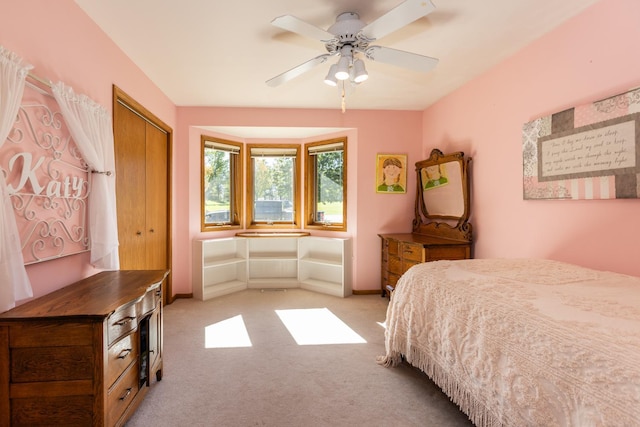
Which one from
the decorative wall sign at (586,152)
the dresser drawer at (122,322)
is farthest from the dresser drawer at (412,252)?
the dresser drawer at (122,322)

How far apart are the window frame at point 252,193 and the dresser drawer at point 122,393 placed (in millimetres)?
3119

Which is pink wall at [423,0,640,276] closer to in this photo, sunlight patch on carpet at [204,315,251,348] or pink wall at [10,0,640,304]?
pink wall at [10,0,640,304]

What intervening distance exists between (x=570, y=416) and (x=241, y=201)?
4323 mm

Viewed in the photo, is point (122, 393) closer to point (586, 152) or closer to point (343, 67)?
point (343, 67)

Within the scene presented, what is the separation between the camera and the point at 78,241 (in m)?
1.93

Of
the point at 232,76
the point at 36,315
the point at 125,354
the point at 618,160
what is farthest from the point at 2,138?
the point at 618,160

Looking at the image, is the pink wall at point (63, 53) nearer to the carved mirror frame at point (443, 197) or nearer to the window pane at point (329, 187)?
the window pane at point (329, 187)

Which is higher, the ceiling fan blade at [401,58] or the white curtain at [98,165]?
the ceiling fan blade at [401,58]

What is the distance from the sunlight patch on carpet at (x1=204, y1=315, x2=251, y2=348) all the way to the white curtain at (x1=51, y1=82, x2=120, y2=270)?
43.3 inches

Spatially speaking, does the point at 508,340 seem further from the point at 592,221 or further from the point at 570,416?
the point at 592,221

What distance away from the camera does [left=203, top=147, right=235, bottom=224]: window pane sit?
14.5ft

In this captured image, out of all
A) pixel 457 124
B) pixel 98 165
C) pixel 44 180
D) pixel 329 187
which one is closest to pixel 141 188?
pixel 98 165

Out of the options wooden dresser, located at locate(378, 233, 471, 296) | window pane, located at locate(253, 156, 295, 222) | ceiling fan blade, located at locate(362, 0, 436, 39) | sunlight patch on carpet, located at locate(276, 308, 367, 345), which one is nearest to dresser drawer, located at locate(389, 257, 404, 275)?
wooden dresser, located at locate(378, 233, 471, 296)

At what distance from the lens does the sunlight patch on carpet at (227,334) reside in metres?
2.69
